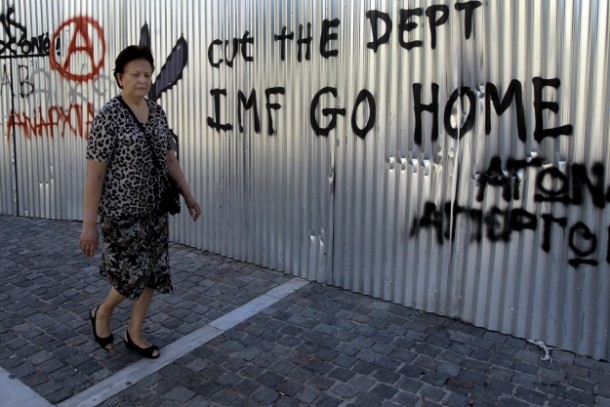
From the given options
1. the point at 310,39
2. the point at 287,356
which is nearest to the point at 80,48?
the point at 310,39

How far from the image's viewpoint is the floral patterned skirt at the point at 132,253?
3598 mm

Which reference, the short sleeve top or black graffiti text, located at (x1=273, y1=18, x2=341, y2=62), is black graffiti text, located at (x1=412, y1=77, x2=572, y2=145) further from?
the short sleeve top

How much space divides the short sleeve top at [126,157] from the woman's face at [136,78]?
11 cm

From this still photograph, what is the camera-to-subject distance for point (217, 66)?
5711 mm

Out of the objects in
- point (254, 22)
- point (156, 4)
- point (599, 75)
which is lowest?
point (599, 75)

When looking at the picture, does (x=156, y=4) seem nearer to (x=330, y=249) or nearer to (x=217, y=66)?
(x=217, y=66)

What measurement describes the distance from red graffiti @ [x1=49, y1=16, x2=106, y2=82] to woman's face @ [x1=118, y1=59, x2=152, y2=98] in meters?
3.74

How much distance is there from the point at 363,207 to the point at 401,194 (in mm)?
393

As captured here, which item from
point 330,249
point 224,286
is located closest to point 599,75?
point 330,249

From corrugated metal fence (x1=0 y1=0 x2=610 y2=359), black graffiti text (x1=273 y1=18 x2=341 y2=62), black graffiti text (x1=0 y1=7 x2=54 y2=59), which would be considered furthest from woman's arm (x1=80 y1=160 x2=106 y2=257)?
black graffiti text (x1=0 y1=7 x2=54 y2=59)

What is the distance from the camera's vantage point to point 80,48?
23.3ft

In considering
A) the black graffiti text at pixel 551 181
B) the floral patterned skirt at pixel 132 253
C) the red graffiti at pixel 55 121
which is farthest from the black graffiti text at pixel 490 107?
the red graffiti at pixel 55 121

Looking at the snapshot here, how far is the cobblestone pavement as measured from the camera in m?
3.37

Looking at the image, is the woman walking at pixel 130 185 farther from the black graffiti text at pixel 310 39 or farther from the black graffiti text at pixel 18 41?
the black graffiti text at pixel 18 41
